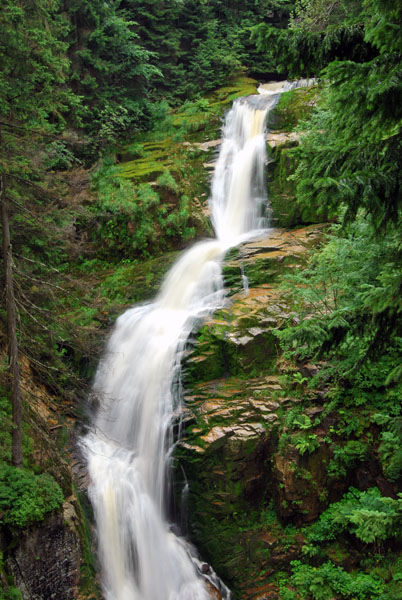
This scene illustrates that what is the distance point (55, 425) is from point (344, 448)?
5831 millimetres

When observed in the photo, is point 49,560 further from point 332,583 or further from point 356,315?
point 356,315

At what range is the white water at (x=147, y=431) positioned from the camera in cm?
728

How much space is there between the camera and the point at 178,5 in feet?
72.1

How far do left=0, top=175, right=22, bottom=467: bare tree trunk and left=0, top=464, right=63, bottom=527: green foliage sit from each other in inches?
10.1

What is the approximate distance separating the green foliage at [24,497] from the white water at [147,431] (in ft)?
5.52

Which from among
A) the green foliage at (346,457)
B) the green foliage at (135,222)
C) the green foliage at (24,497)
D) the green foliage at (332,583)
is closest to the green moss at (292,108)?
the green foliage at (135,222)

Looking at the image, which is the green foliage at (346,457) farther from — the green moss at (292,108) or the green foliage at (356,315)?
the green moss at (292,108)

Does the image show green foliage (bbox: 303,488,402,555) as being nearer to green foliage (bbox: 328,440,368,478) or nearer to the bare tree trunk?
green foliage (bbox: 328,440,368,478)

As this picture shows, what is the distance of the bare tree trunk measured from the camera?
614 centimetres

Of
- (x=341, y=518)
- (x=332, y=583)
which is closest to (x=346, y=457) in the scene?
(x=341, y=518)

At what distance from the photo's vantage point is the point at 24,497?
586cm

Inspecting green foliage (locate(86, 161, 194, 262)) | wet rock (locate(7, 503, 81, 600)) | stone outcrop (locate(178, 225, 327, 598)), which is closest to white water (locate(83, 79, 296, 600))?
stone outcrop (locate(178, 225, 327, 598))

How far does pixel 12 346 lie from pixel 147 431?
362cm

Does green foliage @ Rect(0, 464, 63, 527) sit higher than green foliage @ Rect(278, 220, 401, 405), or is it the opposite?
green foliage @ Rect(278, 220, 401, 405)
